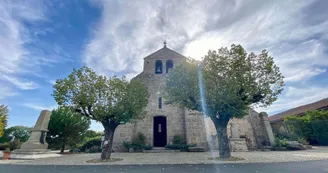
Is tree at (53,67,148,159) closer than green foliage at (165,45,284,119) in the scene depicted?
No

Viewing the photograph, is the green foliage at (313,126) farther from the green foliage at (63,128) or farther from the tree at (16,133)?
the tree at (16,133)

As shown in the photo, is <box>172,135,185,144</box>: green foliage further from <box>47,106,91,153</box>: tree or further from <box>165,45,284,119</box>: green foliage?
<box>47,106,91,153</box>: tree

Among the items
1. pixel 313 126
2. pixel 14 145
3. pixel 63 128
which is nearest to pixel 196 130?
pixel 313 126

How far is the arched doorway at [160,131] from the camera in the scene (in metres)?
15.9

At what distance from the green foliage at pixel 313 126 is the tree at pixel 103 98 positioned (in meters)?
16.2

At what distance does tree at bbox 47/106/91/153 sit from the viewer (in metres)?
15.3

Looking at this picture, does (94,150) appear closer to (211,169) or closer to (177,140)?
(177,140)

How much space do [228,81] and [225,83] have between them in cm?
18

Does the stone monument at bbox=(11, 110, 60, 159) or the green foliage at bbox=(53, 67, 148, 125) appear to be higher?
the green foliage at bbox=(53, 67, 148, 125)

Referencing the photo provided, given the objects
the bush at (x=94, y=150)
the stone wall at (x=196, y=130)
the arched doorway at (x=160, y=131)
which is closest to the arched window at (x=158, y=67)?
the arched doorway at (x=160, y=131)

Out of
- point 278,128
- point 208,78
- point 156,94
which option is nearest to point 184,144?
point 156,94

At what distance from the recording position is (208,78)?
28.5 ft

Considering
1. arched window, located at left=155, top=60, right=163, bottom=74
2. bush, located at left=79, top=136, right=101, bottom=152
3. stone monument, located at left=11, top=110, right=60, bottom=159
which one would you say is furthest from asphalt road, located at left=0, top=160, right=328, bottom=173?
arched window, located at left=155, top=60, right=163, bottom=74

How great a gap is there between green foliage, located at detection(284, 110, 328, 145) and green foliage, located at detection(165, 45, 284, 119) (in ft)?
36.1
